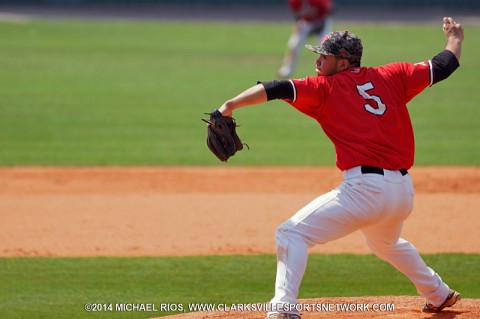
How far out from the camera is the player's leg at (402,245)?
5047 mm

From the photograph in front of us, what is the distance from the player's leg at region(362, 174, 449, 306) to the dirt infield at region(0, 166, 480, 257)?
248cm

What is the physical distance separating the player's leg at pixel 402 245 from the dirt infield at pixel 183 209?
248 centimetres

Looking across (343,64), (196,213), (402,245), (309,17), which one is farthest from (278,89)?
(309,17)

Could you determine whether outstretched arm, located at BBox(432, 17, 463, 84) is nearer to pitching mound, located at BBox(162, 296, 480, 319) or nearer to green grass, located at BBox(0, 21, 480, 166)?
pitching mound, located at BBox(162, 296, 480, 319)

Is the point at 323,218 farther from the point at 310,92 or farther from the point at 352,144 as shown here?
the point at 310,92

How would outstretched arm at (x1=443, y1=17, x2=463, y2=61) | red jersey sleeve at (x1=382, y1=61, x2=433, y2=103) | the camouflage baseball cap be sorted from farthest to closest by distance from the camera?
outstretched arm at (x1=443, y1=17, x2=463, y2=61) → red jersey sleeve at (x1=382, y1=61, x2=433, y2=103) → the camouflage baseball cap

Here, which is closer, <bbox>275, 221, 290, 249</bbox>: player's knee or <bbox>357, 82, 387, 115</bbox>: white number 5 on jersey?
<bbox>275, 221, 290, 249</bbox>: player's knee

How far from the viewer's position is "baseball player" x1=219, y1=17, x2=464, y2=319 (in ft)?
16.3

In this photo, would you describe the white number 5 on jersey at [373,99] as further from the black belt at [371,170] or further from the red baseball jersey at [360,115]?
the black belt at [371,170]

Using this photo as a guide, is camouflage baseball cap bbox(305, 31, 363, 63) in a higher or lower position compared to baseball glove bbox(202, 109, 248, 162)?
higher

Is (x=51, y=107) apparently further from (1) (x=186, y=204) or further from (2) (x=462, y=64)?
Result: (2) (x=462, y=64)

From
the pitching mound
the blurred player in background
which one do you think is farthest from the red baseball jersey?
the blurred player in background

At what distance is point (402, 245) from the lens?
5.43 meters

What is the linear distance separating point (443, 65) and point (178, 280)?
9.62 feet
